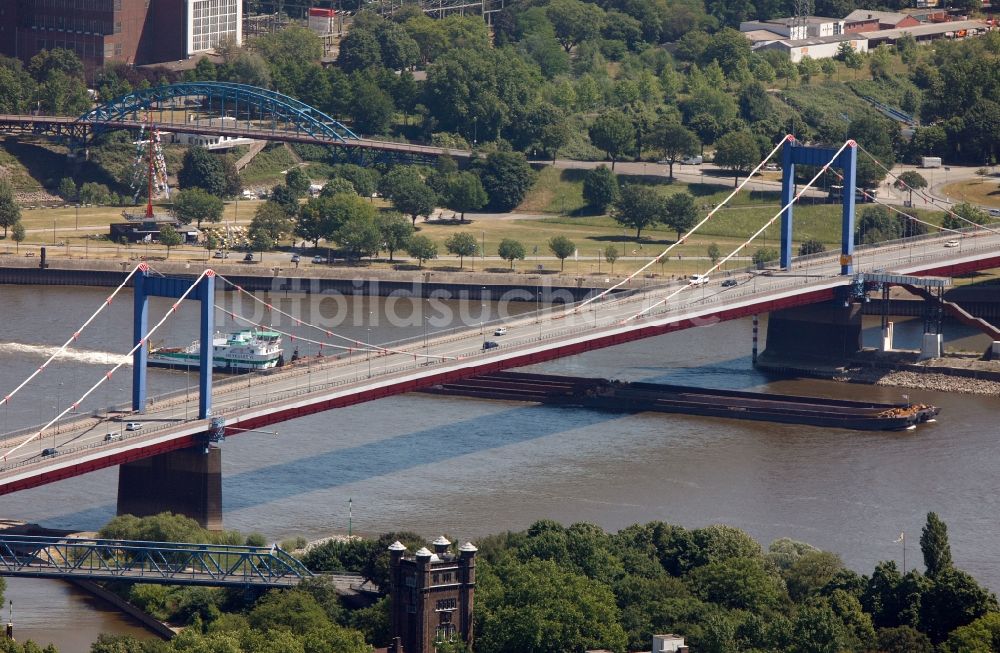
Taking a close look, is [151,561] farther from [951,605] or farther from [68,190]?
[68,190]

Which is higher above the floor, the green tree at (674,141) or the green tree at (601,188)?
the green tree at (674,141)

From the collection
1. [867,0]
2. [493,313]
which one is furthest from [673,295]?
[867,0]

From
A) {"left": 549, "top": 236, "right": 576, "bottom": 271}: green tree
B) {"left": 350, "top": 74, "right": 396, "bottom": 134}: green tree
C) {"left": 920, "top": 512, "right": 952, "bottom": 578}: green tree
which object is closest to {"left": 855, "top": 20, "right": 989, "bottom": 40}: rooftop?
{"left": 350, "top": 74, "right": 396, "bottom": 134}: green tree

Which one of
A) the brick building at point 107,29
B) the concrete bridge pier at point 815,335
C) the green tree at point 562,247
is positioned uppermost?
the brick building at point 107,29

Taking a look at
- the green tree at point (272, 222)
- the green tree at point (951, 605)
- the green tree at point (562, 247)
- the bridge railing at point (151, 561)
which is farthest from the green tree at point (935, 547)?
the green tree at point (272, 222)

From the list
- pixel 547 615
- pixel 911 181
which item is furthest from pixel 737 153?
pixel 547 615

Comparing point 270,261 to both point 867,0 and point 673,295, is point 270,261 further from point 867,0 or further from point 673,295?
point 867,0

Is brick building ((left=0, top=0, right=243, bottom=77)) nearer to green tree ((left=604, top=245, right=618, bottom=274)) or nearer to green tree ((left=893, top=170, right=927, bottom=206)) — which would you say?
green tree ((left=604, top=245, right=618, bottom=274))

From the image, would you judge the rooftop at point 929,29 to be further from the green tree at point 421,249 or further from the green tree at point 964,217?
the green tree at point 421,249
